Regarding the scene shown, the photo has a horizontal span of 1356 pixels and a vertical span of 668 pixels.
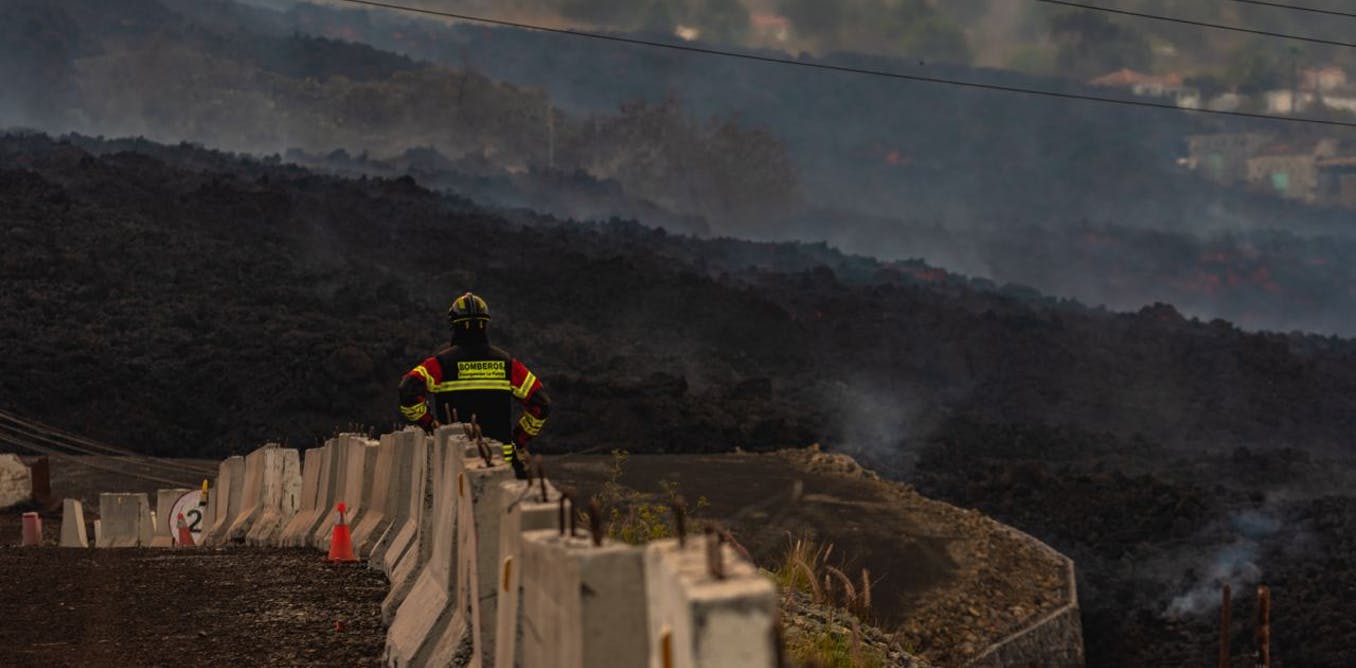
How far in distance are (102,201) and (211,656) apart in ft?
292

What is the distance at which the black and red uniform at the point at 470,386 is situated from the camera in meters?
9.37

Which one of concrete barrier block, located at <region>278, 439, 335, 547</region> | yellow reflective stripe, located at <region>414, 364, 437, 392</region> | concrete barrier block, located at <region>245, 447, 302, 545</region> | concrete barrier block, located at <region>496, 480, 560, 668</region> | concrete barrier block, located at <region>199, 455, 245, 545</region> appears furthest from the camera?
concrete barrier block, located at <region>199, 455, 245, 545</region>

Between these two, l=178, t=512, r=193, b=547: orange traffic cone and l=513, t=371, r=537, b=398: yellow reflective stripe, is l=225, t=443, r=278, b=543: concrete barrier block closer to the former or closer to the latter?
l=178, t=512, r=193, b=547: orange traffic cone

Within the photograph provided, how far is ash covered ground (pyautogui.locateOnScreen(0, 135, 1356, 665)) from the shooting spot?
41844 mm

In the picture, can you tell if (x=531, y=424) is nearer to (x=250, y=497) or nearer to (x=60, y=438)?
(x=250, y=497)

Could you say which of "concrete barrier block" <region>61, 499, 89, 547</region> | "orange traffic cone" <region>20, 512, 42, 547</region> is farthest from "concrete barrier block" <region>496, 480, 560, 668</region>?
"concrete barrier block" <region>61, 499, 89, 547</region>

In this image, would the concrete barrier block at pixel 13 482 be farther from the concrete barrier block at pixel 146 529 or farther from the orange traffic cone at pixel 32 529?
the orange traffic cone at pixel 32 529

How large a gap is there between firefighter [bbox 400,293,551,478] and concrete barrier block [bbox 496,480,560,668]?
4483 millimetres

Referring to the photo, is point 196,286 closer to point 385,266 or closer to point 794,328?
point 385,266

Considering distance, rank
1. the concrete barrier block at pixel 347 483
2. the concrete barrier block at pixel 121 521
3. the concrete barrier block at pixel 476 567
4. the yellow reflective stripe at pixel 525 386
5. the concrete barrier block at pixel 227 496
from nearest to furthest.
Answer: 1. the concrete barrier block at pixel 476 567
2. the yellow reflective stripe at pixel 525 386
3. the concrete barrier block at pixel 347 483
4. the concrete barrier block at pixel 227 496
5. the concrete barrier block at pixel 121 521

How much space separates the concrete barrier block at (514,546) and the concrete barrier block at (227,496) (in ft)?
45.5

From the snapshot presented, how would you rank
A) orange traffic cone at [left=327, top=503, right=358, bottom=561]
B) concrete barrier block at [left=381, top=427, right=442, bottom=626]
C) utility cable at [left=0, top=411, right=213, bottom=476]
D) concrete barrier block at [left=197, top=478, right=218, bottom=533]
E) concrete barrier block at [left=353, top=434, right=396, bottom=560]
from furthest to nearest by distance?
utility cable at [left=0, top=411, right=213, bottom=476] → concrete barrier block at [left=197, top=478, right=218, bottom=533] → orange traffic cone at [left=327, top=503, right=358, bottom=561] → concrete barrier block at [left=353, top=434, right=396, bottom=560] → concrete barrier block at [left=381, top=427, right=442, bottom=626]

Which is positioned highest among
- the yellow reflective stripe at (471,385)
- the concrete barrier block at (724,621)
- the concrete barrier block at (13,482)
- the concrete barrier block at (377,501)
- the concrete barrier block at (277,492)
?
the concrete barrier block at (13,482)

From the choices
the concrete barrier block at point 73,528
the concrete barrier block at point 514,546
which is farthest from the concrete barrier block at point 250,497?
the concrete barrier block at point 514,546
